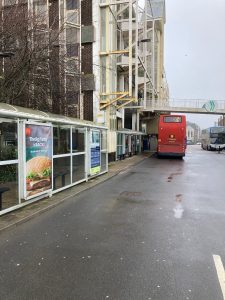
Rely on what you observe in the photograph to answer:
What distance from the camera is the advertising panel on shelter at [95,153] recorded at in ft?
43.5

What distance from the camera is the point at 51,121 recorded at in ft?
29.7

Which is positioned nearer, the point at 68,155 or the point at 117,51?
the point at 68,155

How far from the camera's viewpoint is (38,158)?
27.3 feet

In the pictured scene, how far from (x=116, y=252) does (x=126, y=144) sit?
2461 centimetres

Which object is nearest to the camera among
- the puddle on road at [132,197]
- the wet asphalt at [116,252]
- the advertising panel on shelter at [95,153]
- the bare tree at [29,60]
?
the wet asphalt at [116,252]

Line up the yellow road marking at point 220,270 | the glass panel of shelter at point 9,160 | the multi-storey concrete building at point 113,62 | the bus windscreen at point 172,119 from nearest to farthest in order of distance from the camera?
the yellow road marking at point 220,270
the glass panel of shelter at point 9,160
the multi-storey concrete building at point 113,62
the bus windscreen at point 172,119

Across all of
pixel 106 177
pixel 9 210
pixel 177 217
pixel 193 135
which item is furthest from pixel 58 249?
pixel 193 135

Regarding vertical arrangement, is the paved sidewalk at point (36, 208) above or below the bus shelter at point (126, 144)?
below

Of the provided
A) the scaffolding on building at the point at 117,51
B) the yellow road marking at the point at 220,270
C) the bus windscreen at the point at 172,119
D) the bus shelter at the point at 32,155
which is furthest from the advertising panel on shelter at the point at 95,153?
the bus windscreen at the point at 172,119

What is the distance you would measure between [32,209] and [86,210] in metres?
1.27

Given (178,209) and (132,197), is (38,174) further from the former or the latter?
(178,209)

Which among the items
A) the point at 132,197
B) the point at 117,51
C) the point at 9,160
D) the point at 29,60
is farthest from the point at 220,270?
the point at 117,51

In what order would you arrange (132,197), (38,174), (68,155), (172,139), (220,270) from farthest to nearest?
(172,139)
(68,155)
(132,197)
(38,174)
(220,270)

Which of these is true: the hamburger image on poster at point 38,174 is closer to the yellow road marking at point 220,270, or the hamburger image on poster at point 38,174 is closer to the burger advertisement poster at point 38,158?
the burger advertisement poster at point 38,158
